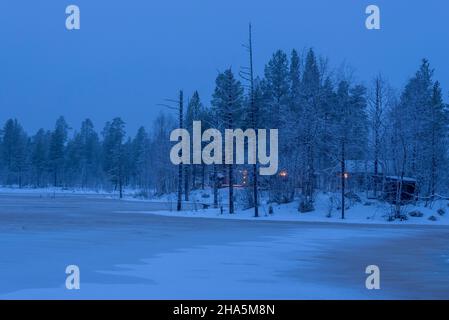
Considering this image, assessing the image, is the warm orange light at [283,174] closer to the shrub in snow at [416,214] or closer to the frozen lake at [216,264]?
the shrub in snow at [416,214]

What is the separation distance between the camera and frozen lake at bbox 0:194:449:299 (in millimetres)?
11164

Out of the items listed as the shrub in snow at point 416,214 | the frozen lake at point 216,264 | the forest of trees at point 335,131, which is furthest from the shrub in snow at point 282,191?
the frozen lake at point 216,264

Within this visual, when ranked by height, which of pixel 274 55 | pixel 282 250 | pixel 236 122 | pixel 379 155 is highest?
pixel 274 55

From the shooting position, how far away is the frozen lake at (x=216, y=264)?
1116cm

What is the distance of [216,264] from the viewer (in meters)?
15.0

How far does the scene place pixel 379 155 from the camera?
4850 centimetres

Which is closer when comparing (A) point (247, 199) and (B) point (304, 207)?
(B) point (304, 207)

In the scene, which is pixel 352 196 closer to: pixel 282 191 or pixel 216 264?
pixel 282 191

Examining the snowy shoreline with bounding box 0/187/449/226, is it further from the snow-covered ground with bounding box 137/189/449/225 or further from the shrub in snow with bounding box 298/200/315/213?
the shrub in snow with bounding box 298/200/315/213

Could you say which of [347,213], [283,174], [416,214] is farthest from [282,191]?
[416,214]

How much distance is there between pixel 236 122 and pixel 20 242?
61.7 meters

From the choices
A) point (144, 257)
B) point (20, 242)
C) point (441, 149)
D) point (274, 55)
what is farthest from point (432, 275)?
point (274, 55)

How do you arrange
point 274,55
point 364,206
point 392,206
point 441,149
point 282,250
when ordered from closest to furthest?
A: point 282,250 → point 392,206 → point 364,206 → point 441,149 → point 274,55
